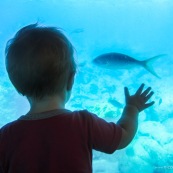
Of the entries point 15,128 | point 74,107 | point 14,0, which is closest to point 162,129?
point 74,107

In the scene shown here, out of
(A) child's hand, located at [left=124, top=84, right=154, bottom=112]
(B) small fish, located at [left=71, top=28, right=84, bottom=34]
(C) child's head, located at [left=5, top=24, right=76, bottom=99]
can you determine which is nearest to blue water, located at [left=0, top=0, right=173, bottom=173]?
(B) small fish, located at [left=71, top=28, right=84, bottom=34]

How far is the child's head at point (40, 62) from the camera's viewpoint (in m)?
0.93

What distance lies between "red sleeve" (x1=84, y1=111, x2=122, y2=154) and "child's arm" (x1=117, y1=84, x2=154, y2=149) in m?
0.03

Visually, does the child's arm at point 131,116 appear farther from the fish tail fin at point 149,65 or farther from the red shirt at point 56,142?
the fish tail fin at point 149,65

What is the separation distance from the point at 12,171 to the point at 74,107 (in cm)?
69

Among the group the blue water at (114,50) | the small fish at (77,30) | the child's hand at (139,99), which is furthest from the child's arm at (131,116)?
the small fish at (77,30)

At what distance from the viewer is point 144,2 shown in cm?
169

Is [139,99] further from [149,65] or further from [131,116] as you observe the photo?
[149,65]

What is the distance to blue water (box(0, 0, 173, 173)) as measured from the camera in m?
1.57

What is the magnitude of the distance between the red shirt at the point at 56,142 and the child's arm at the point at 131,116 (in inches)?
1.1

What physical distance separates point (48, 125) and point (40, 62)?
180 mm

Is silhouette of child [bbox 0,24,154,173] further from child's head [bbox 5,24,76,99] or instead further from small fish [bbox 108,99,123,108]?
small fish [bbox 108,99,123,108]

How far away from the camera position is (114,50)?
171cm

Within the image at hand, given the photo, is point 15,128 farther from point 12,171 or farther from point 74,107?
Result: point 74,107
